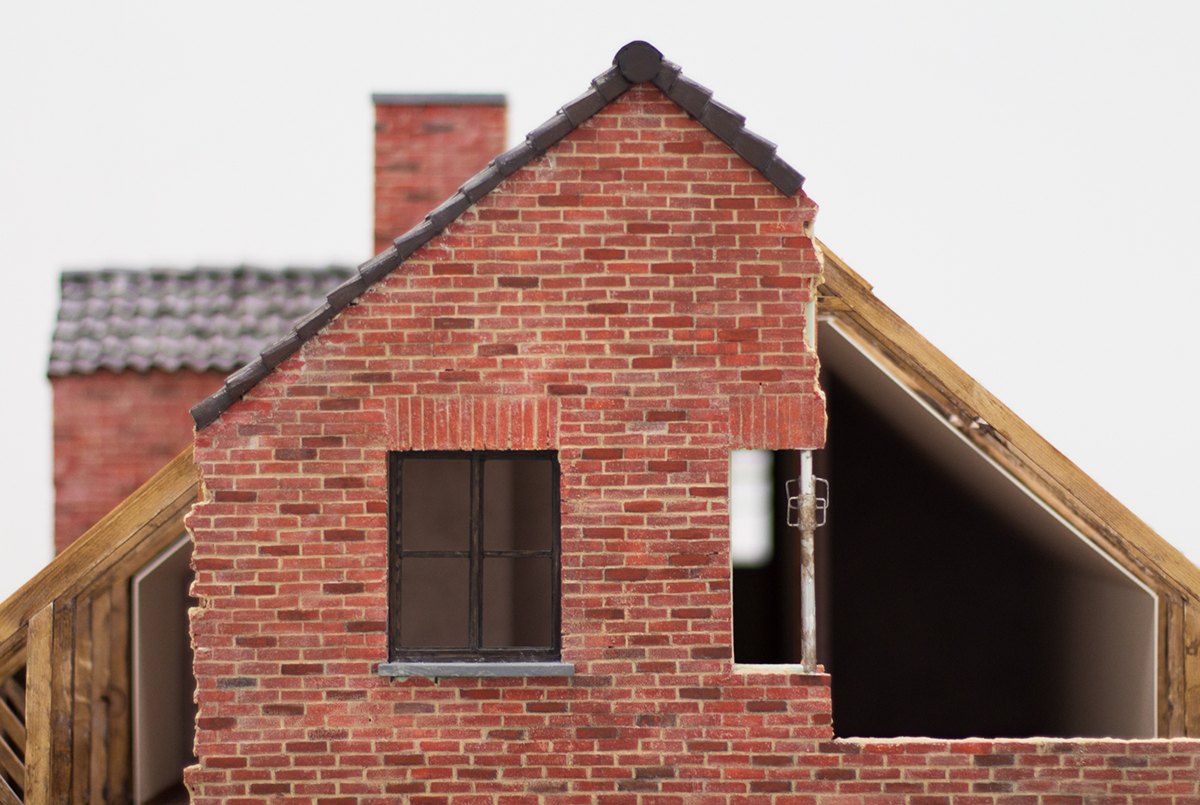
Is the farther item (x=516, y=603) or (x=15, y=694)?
(x=516, y=603)

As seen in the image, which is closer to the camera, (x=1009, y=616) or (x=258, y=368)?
(x=258, y=368)

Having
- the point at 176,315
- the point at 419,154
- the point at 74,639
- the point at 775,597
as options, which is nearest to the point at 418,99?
the point at 419,154

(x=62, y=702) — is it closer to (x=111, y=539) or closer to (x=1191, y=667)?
(x=111, y=539)

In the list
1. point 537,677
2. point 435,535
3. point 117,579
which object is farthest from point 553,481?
point 117,579

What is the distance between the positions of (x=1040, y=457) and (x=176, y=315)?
723 centimetres

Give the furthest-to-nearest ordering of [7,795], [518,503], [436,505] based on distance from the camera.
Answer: [518,503] → [436,505] → [7,795]

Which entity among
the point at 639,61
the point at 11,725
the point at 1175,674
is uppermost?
the point at 639,61

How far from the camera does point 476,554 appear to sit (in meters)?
4.46

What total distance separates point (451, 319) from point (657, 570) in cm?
173

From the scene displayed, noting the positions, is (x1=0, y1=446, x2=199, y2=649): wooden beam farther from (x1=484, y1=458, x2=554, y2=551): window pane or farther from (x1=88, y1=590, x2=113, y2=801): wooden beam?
(x1=484, y1=458, x2=554, y2=551): window pane

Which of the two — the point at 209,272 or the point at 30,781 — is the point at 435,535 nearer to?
the point at 30,781

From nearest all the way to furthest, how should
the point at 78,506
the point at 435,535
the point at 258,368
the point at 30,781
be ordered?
the point at 258,368 → the point at 30,781 → the point at 435,535 → the point at 78,506

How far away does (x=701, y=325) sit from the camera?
4535mm

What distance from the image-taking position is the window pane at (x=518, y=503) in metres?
6.51
